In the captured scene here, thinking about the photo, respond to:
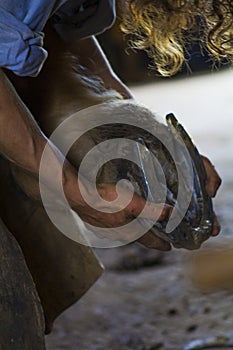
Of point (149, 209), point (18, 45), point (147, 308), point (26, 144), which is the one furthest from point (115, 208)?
point (147, 308)

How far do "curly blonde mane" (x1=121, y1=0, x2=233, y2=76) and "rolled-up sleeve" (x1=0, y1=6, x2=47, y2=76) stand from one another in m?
0.27

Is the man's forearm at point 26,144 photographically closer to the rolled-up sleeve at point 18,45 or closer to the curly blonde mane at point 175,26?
the rolled-up sleeve at point 18,45

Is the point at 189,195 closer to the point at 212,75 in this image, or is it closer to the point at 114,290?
the point at 114,290

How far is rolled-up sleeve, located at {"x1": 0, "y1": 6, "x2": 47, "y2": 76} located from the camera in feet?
3.66

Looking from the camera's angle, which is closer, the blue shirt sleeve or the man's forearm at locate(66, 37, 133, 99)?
the blue shirt sleeve

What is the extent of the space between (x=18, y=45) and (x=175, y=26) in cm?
36

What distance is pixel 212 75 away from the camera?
6.12m

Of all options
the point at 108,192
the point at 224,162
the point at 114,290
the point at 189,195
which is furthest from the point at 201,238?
the point at 224,162

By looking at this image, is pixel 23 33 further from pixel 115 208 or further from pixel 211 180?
pixel 211 180

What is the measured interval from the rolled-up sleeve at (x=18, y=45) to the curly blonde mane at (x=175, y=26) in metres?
0.27

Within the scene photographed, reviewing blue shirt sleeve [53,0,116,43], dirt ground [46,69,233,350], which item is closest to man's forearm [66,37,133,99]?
blue shirt sleeve [53,0,116,43]

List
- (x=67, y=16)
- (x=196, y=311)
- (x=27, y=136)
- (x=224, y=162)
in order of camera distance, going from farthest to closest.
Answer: (x=224, y=162)
(x=196, y=311)
(x=67, y=16)
(x=27, y=136)

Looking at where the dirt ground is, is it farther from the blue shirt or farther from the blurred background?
the blue shirt

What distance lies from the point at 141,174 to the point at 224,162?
258 centimetres
